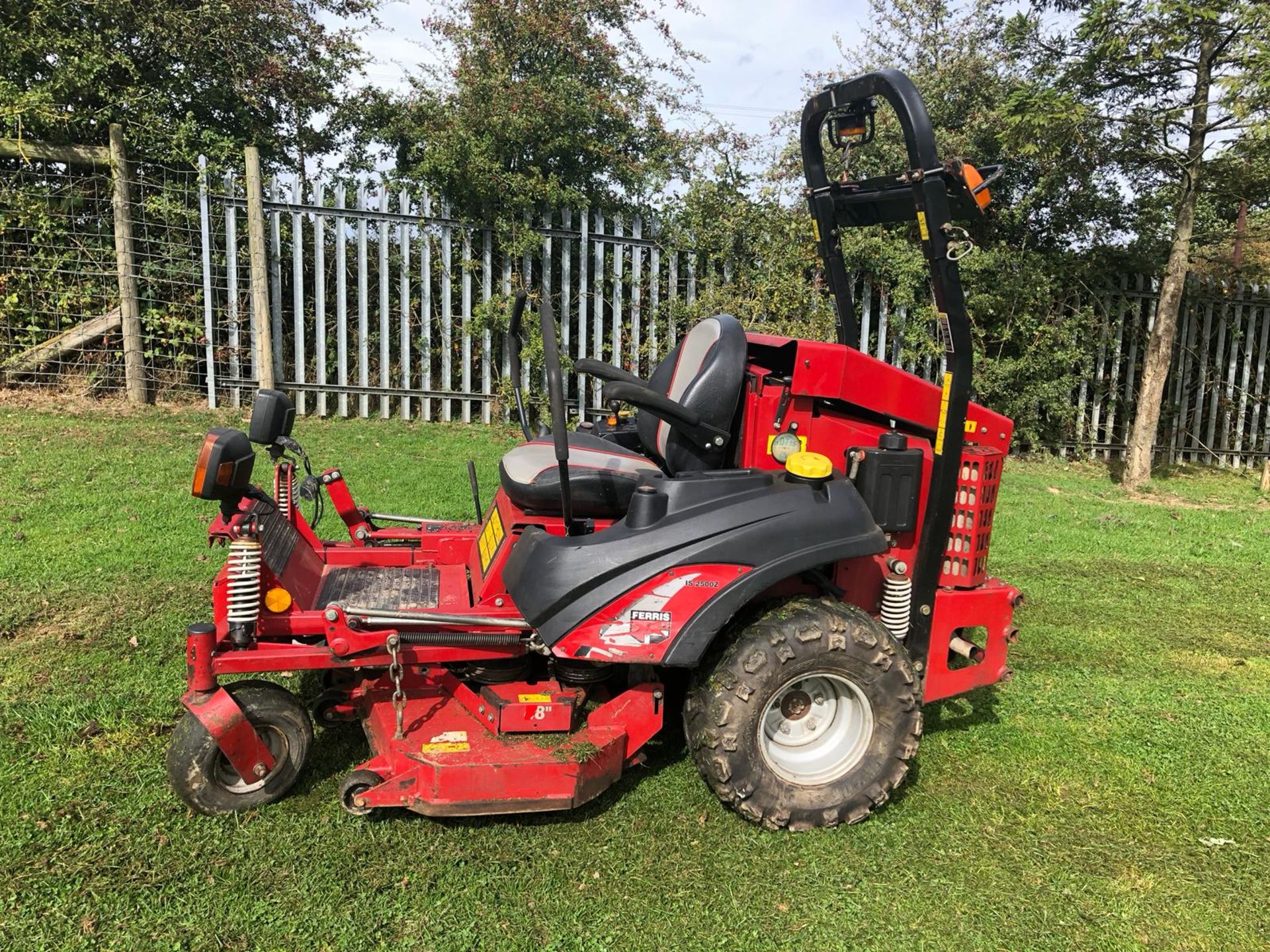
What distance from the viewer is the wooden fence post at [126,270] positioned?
7.87 m

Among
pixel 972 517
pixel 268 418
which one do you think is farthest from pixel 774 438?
pixel 268 418

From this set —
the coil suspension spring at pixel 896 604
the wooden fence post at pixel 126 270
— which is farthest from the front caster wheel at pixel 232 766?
the wooden fence post at pixel 126 270

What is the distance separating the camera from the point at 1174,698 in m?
A: 3.96

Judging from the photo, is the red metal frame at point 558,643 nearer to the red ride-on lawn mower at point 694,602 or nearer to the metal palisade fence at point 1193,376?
the red ride-on lawn mower at point 694,602

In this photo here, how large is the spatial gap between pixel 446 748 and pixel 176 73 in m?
9.02

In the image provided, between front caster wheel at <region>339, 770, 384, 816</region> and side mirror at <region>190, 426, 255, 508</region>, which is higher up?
side mirror at <region>190, 426, 255, 508</region>

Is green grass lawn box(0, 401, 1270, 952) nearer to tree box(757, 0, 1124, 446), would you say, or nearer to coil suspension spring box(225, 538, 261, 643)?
coil suspension spring box(225, 538, 261, 643)

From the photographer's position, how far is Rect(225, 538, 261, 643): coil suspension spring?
9.00 ft

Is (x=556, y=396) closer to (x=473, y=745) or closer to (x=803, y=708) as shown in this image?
(x=473, y=745)

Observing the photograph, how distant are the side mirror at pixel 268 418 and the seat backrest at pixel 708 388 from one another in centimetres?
156

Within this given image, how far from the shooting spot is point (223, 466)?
2.78 m

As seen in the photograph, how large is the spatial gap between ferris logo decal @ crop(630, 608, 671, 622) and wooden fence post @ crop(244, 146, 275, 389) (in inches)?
250

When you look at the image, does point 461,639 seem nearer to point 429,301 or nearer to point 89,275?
point 429,301

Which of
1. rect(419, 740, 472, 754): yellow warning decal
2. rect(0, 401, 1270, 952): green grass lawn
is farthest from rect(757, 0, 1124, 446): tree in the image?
rect(419, 740, 472, 754): yellow warning decal
